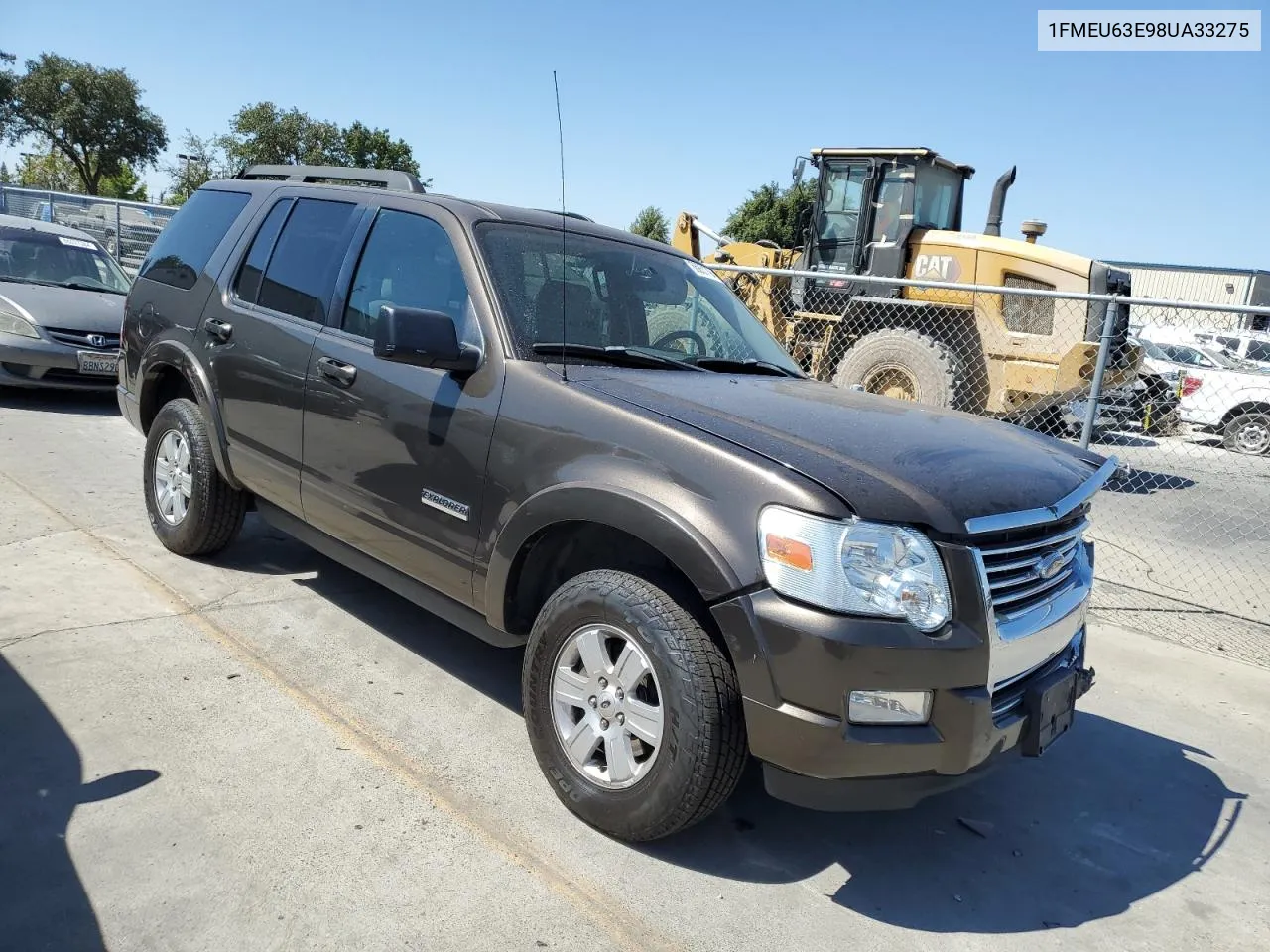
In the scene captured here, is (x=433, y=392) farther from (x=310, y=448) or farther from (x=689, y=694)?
(x=689, y=694)

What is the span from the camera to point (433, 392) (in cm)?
340

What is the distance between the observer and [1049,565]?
2916 mm

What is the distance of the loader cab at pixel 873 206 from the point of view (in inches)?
425

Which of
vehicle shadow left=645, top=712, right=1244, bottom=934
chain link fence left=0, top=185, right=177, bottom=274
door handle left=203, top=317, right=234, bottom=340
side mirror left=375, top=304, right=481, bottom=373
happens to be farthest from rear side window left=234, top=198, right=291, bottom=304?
chain link fence left=0, top=185, right=177, bottom=274

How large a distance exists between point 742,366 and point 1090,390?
422 centimetres

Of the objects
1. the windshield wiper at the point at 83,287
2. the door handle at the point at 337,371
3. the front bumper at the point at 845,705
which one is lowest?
the front bumper at the point at 845,705

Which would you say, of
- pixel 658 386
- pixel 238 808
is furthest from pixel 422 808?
pixel 658 386

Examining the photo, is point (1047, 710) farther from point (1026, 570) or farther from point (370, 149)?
point (370, 149)

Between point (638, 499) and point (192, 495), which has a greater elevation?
point (638, 499)

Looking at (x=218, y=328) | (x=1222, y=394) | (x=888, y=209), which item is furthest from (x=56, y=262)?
(x=1222, y=394)

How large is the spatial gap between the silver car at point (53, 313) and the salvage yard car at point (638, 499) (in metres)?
4.68

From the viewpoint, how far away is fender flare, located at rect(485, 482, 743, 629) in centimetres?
256

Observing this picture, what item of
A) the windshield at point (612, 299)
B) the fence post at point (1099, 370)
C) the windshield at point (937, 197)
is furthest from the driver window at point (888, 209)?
the windshield at point (612, 299)

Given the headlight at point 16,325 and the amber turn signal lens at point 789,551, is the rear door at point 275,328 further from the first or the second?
the headlight at point 16,325
